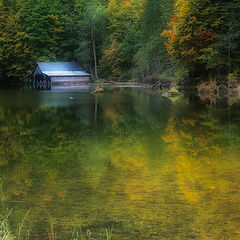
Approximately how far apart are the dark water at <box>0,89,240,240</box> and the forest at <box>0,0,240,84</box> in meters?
21.8

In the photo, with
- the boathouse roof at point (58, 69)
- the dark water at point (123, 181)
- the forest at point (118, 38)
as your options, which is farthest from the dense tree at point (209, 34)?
the boathouse roof at point (58, 69)

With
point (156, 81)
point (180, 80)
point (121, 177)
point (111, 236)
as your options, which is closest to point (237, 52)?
point (180, 80)

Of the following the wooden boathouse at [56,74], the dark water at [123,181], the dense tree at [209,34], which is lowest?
the dark water at [123,181]

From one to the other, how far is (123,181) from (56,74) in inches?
2192

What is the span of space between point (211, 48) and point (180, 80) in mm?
8605

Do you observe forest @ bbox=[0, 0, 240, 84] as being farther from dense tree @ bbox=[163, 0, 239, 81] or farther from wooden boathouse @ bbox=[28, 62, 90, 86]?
wooden boathouse @ bbox=[28, 62, 90, 86]

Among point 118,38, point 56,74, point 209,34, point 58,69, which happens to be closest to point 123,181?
point 209,34

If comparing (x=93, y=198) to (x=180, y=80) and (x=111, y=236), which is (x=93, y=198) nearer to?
(x=111, y=236)

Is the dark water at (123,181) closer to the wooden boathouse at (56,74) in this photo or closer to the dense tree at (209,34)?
the dense tree at (209,34)

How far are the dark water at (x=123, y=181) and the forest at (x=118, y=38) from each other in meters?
21.8

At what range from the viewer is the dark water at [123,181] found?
560 cm

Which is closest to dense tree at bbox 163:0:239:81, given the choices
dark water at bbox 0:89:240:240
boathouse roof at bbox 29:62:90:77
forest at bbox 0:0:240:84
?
forest at bbox 0:0:240:84

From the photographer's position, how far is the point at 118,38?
6688cm

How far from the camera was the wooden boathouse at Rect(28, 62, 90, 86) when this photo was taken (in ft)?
204
